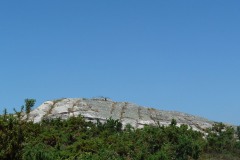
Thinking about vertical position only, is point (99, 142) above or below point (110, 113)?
below

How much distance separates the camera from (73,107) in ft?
124

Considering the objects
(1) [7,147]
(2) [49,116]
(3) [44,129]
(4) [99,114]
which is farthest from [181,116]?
(1) [7,147]

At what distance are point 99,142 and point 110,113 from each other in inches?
499

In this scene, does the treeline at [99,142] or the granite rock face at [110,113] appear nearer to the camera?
Result: the treeline at [99,142]

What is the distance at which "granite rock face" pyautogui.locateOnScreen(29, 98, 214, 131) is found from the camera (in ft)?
117

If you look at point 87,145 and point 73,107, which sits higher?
point 73,107

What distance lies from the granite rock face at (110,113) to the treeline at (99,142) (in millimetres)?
2464

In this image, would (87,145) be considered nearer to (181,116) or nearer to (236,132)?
(236,132)

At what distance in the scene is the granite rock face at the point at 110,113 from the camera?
117 ft

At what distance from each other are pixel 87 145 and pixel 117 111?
14540 millimetres

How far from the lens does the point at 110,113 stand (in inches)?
1479

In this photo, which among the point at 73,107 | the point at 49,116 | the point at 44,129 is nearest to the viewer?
the point at 44,129

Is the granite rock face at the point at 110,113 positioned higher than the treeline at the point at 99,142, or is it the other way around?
the granite rock face at the point at 110,113

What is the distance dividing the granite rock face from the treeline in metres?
2.46
